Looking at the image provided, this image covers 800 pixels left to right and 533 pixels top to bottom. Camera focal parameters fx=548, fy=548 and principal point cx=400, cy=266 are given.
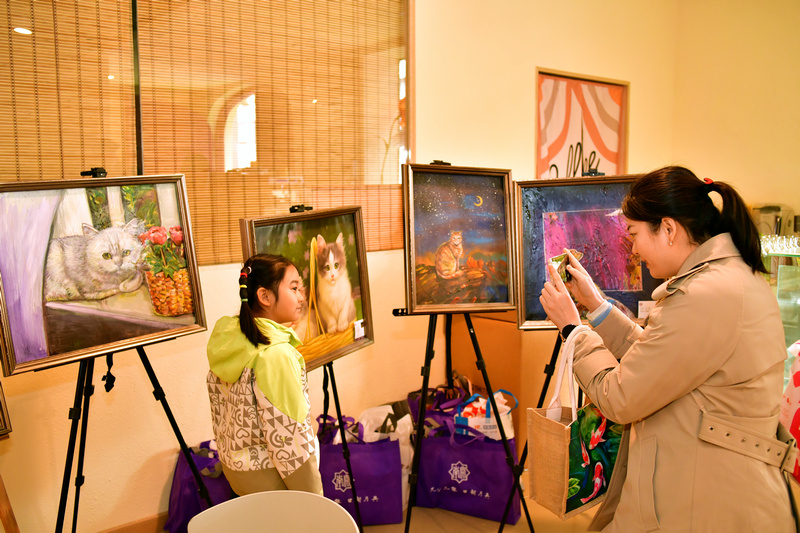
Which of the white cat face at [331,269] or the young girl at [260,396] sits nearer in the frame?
the young girl at [260,396]

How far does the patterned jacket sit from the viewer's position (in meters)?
1.63

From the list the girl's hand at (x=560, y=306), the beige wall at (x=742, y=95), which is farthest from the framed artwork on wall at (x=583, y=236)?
the beige wall at (x=742, y=95)

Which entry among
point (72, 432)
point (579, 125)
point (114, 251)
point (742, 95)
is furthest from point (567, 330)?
point (742, 95)

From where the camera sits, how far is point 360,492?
2.53 metres

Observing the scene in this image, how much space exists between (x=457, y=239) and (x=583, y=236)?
54 cm

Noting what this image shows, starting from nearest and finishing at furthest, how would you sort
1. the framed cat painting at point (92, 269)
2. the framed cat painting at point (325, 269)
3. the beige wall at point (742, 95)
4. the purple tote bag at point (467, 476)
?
the framed cat painting at point (92, 269) → the framed cat painting at point (325, 269) → the purple tote bag at point (467, 476) → the beige wall at point (742, 95)

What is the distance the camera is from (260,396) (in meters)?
1.64

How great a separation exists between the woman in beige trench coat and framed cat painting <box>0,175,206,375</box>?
144cm

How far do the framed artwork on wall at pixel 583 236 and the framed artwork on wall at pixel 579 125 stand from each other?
1279 millimetres

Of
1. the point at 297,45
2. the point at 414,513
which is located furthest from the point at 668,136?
the point at 414,513

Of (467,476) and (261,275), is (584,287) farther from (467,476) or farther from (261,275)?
(467,476)

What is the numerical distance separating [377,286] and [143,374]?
126cm

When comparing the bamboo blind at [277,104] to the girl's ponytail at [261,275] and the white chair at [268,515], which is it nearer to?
the girl's ponytail at [261,275]

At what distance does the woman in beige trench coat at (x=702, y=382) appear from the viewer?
1.33 meters
